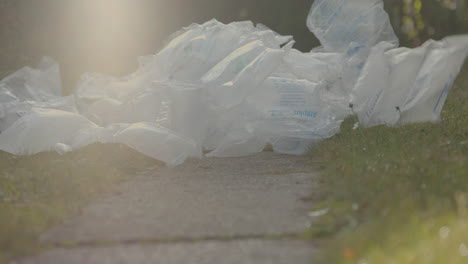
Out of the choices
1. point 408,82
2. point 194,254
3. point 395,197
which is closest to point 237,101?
point 408,82

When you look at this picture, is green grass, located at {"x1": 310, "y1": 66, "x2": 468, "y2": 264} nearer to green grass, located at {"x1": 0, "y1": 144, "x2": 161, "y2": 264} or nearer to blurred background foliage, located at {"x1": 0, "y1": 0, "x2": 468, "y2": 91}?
green grass, located at {"x1": 0, "y1": 144, "x2": 161, "y2": 264}

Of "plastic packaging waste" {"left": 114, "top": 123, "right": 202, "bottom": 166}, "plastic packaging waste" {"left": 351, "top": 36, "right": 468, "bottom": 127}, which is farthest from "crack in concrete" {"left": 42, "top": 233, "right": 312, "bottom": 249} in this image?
"plastic packaging waste" {"left": 351, "top": 36, "right": 468, "bottom": 127}

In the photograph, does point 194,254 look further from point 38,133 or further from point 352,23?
point 352,23

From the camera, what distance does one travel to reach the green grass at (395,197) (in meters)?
1.97

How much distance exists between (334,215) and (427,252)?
54 cm

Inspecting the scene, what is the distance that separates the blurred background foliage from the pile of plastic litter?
3493 millimetres

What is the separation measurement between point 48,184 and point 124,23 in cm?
615

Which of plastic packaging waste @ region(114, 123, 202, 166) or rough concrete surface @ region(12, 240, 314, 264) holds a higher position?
rough concrete surface @ region(12, 240, 314, 264)

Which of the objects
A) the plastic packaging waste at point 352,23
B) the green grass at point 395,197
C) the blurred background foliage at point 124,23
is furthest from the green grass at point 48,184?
the blurred background foliage at point 124,23

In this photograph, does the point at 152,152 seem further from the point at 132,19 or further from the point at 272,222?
the point at 132,19

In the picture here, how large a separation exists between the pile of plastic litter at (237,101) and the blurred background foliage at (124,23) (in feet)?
11.5

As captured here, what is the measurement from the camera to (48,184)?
3281 mm

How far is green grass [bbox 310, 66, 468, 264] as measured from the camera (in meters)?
1.97

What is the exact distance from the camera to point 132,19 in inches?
362
